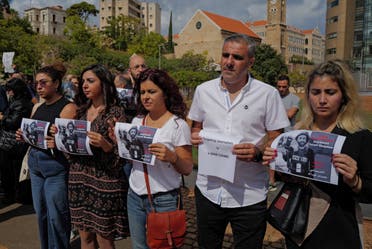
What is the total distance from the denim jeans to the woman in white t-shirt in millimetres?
263

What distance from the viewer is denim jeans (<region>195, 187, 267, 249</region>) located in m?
2.56

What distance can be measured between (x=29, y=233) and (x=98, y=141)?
2.79 meters

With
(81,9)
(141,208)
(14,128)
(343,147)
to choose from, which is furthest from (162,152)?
(81,9)

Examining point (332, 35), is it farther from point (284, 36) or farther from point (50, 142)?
point (50, 142)

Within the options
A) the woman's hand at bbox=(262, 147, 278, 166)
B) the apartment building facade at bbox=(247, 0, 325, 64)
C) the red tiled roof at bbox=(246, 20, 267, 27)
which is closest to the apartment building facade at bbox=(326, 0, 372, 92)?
the apartment building facade at bbox=(247, 0, 325, 64)

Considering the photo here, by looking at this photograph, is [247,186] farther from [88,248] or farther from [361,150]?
[88,248]

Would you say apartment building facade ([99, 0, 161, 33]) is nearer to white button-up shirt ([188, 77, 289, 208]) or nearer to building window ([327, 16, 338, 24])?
building window ([327, 16, 338, 24])

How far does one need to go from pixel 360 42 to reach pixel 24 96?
178 ft

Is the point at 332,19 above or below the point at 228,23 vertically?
below

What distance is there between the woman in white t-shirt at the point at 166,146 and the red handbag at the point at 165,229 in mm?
91

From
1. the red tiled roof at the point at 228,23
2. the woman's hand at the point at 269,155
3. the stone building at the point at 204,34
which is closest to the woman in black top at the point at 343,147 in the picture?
the woman's hand at the point at 269,155

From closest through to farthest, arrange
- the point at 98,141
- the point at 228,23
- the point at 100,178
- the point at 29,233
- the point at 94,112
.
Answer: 1. the point at 98,141
2. the point at 100,178
3. the point at 94,112
4. the point at 29,233
5. the point at 228,23

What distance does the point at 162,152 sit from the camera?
8.10 ft

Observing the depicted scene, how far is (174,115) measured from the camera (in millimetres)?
2768
